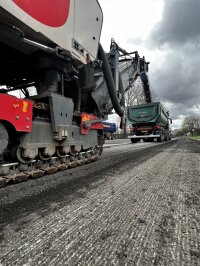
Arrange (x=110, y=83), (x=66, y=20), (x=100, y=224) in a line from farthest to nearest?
(x=110, y=83) < (x=66, y=20) < (x=100, y=224)

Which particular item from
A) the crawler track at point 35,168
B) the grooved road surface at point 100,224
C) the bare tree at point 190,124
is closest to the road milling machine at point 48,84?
the crawler track at point 35,168

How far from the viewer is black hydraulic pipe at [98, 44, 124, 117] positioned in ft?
16.3

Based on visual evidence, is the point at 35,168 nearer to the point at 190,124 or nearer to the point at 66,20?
the point at 66,20

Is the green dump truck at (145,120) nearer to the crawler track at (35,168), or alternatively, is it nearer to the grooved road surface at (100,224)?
the crawler track at (35,168)

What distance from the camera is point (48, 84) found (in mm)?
3637

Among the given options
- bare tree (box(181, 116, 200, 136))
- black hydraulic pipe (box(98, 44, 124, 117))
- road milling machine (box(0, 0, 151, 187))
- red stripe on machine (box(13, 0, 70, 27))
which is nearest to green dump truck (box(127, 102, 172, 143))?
black hydraulic pipe (box(98, 44, 124, 117))

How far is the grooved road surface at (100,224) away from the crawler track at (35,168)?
0.57 ft

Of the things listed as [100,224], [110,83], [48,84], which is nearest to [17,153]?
[48,84]

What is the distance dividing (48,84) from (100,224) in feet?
9.33

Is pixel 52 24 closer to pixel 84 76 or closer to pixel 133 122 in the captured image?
pixel 84 76

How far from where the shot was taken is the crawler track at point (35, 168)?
8.99 ft

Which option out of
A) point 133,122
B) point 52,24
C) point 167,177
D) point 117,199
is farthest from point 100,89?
point 133,122

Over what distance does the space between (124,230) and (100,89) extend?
14.0 feet

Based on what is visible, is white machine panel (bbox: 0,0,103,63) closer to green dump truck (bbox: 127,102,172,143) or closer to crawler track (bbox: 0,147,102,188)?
crawler track (bbox: 0,147,102,188)
